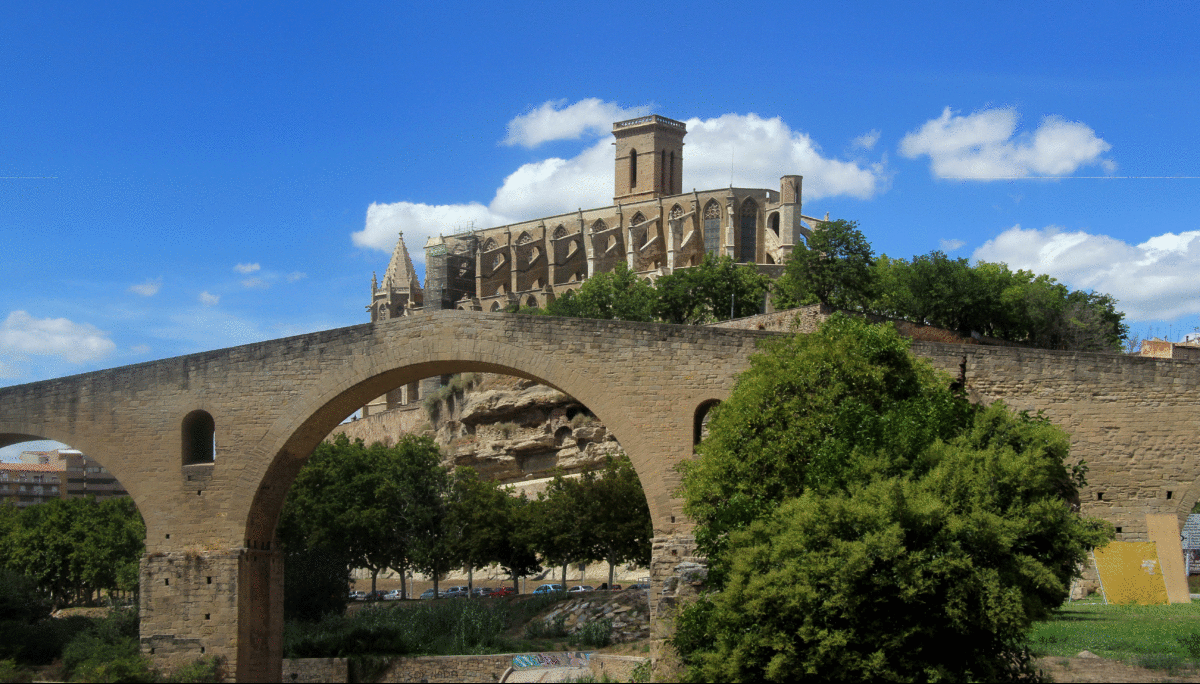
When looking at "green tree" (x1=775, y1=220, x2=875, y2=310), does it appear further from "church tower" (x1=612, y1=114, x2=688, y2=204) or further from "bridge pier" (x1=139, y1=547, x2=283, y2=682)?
"church tower" (x1=612, y1=114, x2=688, y2=204)

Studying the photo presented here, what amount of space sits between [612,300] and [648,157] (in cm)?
2921

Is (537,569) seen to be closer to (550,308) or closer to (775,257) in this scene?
(550,308)

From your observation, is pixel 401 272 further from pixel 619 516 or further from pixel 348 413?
pixel 348 413

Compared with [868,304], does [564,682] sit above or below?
below

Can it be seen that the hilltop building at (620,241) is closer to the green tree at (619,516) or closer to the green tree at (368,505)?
the green tree at (368,505)

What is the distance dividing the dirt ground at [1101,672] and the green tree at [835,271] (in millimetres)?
26845

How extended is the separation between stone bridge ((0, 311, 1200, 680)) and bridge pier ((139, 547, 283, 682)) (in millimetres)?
22

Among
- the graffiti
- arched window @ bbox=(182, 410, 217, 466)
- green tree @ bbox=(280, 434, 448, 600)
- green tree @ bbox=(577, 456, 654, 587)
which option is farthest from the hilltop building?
arched window @ bbox=(182, 410, 217, 466)

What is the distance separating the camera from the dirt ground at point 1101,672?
1523cm

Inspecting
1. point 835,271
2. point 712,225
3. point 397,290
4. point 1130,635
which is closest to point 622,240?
point 712,225

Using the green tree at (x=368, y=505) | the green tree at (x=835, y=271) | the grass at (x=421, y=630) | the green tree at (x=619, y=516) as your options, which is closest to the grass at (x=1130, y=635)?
the grass at (x=421, y=630)

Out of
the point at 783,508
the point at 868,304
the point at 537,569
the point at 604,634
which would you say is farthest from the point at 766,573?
the point at 868,304

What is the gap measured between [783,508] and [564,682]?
6.42m

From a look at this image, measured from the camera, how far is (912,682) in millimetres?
14219
